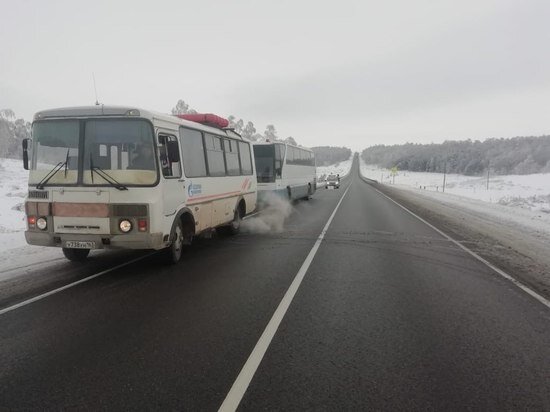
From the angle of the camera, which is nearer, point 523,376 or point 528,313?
point 523,376

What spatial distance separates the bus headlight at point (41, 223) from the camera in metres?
6.96

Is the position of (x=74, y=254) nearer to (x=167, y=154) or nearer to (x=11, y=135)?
(x=167, y=154)

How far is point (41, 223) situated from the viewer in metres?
6.98

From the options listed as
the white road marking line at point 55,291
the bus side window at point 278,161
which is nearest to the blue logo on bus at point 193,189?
the white road marking line at point 55,291

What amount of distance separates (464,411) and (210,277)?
4.78m

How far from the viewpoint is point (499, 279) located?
7059 millimetres

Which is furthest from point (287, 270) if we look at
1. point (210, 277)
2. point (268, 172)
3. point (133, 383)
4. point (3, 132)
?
point (3, 132)

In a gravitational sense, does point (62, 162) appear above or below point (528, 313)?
above

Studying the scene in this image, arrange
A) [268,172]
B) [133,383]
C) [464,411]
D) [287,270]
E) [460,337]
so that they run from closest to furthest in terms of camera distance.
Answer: [464,411], [133,383], [460,337], [287,270], [268,172]

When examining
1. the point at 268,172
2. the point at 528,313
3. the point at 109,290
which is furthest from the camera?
the point at 268,172

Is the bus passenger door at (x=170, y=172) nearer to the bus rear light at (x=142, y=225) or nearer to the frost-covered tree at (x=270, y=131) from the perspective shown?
the bus rear light at (x=142, y=225)

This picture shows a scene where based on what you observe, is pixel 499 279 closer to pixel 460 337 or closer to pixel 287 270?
pixel 460 337

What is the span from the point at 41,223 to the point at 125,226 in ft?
5.12

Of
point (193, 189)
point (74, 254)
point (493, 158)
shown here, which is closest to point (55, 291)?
point (74, 254)
